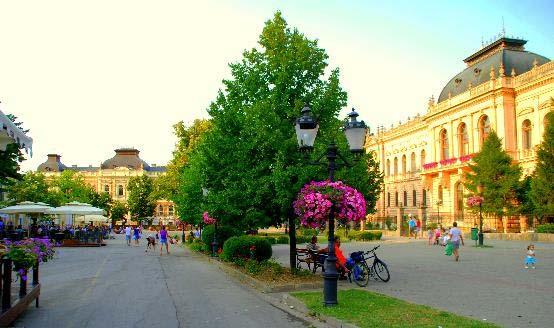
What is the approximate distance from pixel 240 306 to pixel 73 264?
1380cm

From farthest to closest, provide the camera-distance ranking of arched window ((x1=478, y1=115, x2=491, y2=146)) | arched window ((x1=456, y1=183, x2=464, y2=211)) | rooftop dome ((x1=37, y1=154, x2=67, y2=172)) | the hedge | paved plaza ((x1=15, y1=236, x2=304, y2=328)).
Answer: rooftop dome ((x1=37, y1=154, x2=67, y2=172)) → arched window ((x1=456, y1=183, x2=464, y2=211)) → arched window ((x1=478, y1=115, x2=491, y2=146)) → the hedge → paved plaza ((x1=15, y1=236, x2=304, y2=328))

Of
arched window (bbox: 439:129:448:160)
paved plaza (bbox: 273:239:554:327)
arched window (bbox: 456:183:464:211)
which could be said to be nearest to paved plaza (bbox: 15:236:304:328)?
paved plaza (bbox: 273:239:554:327)

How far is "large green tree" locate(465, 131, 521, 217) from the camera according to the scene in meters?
42.6

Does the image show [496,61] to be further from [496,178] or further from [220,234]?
[220,234]

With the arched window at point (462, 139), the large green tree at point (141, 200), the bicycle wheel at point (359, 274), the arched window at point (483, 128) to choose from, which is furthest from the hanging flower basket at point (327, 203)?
the large green tree at point (141, 200)

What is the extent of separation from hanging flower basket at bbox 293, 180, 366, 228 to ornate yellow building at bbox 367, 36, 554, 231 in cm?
3297

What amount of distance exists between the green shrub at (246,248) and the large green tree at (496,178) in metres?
28.1

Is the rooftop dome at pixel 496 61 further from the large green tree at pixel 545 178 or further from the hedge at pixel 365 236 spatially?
the hedge at pixel 365 236

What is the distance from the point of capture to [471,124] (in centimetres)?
5222

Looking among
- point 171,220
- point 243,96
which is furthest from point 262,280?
point 171,220

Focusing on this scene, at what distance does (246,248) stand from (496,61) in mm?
39667

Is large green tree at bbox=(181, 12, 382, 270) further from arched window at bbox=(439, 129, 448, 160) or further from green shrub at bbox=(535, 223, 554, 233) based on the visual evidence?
arched window at bbox=(439, 129, 448, 160)

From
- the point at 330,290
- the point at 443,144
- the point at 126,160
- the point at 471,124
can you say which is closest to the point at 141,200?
the point at 126,160

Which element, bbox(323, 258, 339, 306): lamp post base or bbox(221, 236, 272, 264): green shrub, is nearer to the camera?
bbox(323, 258, 339, 306): lamp post base
